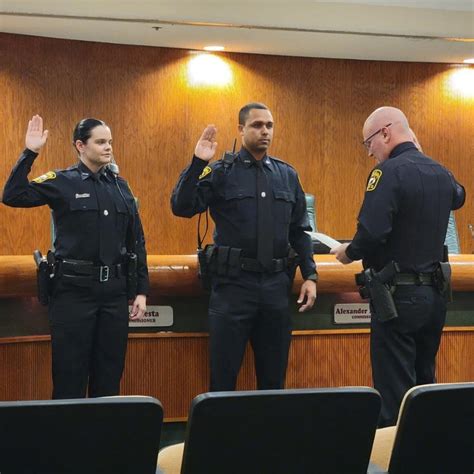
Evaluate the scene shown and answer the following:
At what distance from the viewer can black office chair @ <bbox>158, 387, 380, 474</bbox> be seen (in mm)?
1469

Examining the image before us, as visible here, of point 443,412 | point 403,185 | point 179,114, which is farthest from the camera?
point 179,114

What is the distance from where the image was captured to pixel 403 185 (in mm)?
2805

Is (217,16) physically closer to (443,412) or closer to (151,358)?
(151,358)

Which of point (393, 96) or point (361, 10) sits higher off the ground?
point (361, 10)

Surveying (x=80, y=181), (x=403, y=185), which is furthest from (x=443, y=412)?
(x=80, y=181)

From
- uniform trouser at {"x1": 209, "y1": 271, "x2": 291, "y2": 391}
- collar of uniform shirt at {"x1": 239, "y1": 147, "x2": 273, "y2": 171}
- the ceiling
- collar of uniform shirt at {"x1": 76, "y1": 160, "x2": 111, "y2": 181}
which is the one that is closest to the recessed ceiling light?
the ceiling

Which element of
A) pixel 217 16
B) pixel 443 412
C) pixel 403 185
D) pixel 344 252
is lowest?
pixel 443 412

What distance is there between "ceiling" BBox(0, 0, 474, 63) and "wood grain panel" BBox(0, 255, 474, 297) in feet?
9.39

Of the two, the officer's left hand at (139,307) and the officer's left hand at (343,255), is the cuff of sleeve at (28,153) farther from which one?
the officer's left hand at (343,255)

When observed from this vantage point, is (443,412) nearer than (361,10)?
Yes

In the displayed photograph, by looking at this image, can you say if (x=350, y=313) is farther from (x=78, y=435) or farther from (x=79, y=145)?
(x=78, y=435)

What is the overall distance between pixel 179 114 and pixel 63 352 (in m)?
4.10

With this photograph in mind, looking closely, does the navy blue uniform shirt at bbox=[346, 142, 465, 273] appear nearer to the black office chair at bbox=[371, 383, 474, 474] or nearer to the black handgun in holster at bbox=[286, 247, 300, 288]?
the black handgun in holster at bbox=[286, 247, 300, 288]

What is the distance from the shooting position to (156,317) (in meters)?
3.38
